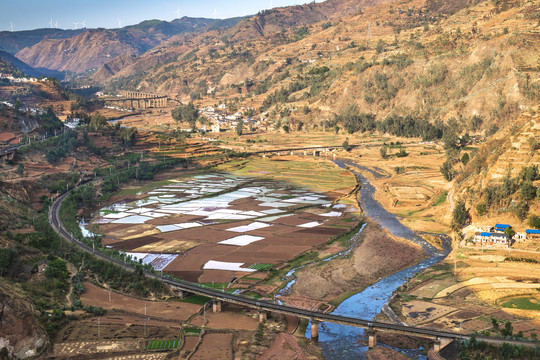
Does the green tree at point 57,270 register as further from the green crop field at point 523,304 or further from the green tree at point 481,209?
the green tree at point 481,209

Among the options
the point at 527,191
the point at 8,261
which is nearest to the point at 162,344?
the point at 8,261

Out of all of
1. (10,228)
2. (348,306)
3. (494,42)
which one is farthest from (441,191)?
(494,42)

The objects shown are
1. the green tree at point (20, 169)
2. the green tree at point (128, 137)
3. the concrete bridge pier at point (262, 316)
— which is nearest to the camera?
the concrete bridge pier at point (262, 316)

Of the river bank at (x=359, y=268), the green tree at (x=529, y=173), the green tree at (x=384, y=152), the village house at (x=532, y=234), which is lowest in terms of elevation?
the river bank at (x=359, y=268)

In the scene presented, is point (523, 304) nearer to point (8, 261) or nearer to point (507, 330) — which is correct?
point (507, 330)

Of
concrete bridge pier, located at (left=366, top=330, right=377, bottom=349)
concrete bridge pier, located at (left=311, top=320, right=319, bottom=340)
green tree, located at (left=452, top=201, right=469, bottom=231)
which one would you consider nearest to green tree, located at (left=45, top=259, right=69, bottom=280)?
concrete bridge pier, located at (left=311, top=320, right=319, bottom=340)

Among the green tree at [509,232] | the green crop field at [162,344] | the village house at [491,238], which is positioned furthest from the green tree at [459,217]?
the green crop field at [162,344]

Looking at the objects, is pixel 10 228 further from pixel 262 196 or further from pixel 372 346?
pixel 372 346

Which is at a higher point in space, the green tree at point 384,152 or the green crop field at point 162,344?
the green tree at point 384,152
